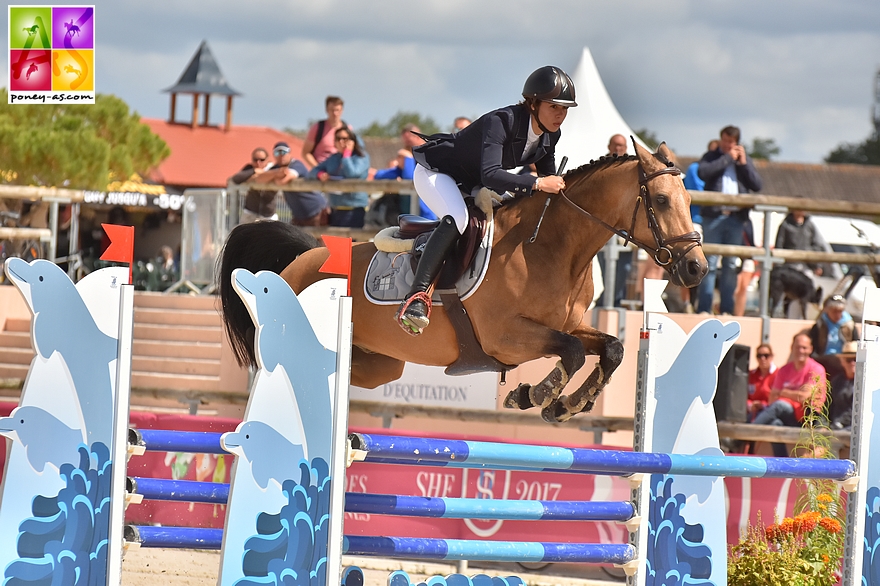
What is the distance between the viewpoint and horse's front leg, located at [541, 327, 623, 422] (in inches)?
160

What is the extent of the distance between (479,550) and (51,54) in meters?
3.29

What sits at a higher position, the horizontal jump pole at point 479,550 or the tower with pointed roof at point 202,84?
the tower with pointed roof at point 202,84

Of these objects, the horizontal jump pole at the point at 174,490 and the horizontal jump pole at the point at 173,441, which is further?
the horizontal jump pole at the point at 174,490

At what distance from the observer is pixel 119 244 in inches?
126

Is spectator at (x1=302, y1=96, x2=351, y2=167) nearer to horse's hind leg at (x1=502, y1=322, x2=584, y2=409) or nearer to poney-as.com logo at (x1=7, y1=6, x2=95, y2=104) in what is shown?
poney-as.com logo at (x1=7, y1=6, x2=95, y2=104)

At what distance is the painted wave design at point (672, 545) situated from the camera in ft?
13.1

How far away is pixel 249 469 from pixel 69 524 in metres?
0.57

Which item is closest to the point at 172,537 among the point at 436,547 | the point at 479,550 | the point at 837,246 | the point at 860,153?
the point at 436,547

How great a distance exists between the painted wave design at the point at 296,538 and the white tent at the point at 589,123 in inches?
245

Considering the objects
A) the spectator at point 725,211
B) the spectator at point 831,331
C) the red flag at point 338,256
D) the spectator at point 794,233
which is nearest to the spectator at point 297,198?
the spectator at point 725,211

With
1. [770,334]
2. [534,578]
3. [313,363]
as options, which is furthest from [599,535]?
[313,363]

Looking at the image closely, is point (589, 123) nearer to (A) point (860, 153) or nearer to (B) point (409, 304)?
(B) point (409, 304)

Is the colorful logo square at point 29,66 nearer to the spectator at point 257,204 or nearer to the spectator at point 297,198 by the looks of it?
the spectator at point 297,198

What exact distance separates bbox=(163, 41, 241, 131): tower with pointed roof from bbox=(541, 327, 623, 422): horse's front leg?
37.1m
